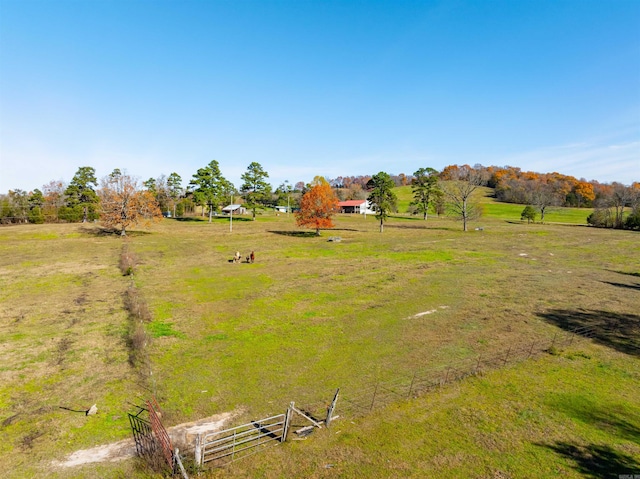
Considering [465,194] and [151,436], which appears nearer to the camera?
[151,436]

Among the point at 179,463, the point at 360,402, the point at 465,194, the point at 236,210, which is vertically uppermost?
the point at 465,194

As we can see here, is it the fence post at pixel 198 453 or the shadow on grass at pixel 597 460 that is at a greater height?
the fence post at pixel 198 453

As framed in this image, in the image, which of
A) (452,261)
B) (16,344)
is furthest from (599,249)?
(16,344)

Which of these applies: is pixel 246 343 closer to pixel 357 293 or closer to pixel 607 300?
pixel 357 293

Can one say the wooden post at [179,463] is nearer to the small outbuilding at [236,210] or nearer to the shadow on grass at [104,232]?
the shadow on grass at [104,232]

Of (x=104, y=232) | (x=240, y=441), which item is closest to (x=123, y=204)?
(x=104, y=232)

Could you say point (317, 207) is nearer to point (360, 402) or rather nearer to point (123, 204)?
point (123, 204)

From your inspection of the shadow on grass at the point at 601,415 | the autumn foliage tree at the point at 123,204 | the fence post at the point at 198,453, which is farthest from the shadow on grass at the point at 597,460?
the autumn foliage tree at the point at 123,204
